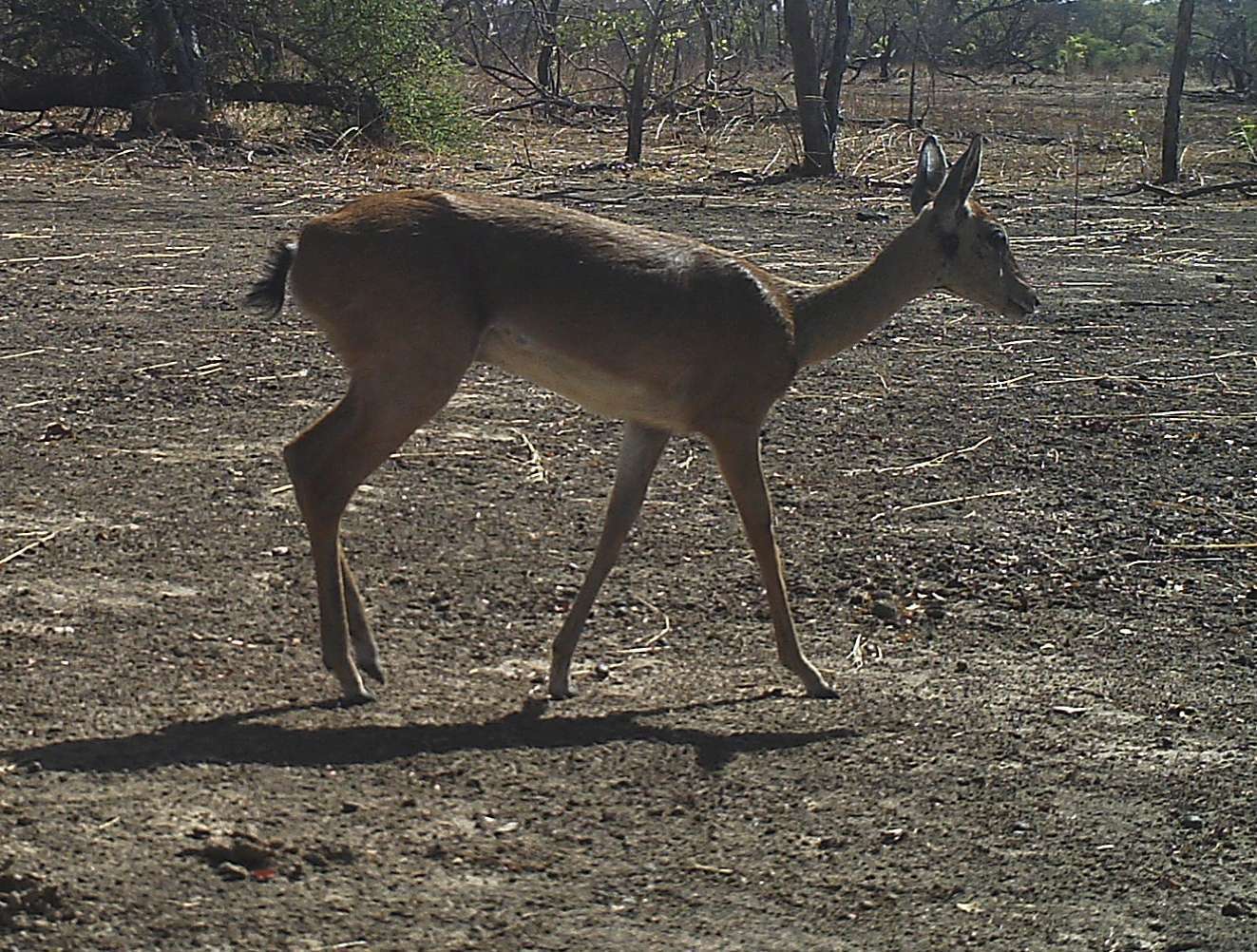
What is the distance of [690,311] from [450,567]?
153cm

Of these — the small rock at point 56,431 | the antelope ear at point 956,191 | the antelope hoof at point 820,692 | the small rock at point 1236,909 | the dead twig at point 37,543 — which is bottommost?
the small rock at point 1236,909

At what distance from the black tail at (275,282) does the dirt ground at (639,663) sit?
3.63ft

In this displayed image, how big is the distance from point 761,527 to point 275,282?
1.70 metres

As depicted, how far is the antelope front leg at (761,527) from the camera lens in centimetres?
583

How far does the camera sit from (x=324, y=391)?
9445mm

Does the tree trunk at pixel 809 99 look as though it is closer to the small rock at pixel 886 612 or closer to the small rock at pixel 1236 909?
the small rock at pixel 886 612

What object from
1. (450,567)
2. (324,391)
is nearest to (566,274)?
(450,567)

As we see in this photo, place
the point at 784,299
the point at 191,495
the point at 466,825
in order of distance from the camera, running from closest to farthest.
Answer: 1. the point at 466,825
2. the point at 784,299
3. the point at 191,495

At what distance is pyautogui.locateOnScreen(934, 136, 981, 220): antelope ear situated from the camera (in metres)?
6.65

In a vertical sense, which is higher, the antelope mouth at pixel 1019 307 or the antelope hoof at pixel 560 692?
the antelope mouth at pixel 1019 307

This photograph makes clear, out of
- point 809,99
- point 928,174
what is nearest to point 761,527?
point 928,174

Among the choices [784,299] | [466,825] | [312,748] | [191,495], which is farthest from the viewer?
[191,495]

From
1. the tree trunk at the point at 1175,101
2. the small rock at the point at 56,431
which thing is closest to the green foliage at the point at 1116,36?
the tree trunk at the point at 1175,101

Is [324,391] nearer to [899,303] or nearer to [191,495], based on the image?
[191,495]
